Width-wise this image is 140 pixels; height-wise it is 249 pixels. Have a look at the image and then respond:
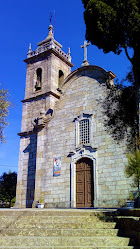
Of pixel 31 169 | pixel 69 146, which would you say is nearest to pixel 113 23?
pixel 69 146

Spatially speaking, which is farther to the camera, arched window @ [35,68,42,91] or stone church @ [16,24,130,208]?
arched window @ [35,68,42,91]

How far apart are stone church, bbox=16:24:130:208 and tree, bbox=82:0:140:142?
526 cm

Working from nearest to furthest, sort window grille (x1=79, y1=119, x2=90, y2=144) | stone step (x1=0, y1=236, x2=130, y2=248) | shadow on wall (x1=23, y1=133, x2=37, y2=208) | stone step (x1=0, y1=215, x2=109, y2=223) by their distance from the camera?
stone step (x1=0, y1=236, x2=130, y2=248) → stone step (x1=0, y1=215, x2=109, y2=223) → window grille (x1=79, y1=119, x2=90, y2=144) → shadow on wall (x1=23, y1=133, x2=37, y2=208)

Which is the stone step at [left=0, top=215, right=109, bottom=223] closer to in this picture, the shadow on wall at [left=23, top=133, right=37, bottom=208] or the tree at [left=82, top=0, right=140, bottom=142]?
the tree at [left=82, top=0, right=140, bottom=142]

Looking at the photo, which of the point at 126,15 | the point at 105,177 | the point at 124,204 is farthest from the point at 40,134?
the point at 126,15

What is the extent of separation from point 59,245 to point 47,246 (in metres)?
0.34

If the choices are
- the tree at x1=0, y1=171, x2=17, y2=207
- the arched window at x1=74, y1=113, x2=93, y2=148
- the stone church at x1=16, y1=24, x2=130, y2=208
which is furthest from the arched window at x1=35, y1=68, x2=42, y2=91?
the tree at x1=0, y1=171, x2=17, y2=207

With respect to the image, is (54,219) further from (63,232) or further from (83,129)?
(83,129)

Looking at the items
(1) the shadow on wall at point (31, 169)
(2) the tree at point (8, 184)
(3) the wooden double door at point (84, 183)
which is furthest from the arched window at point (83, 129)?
(2) the tree at point (8, 184)

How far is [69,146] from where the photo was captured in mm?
19031

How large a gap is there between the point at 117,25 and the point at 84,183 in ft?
33.1

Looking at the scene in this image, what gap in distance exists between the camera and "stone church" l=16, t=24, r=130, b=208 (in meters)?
16.8

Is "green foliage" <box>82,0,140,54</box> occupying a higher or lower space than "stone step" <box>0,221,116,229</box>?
higher

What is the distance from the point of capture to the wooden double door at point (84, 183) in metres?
17.3
